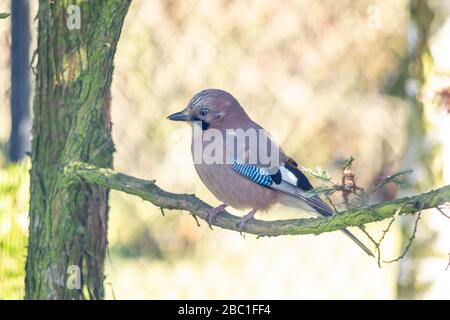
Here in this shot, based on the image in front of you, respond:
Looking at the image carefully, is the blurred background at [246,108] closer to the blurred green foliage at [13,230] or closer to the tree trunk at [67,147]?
the blurred green foliage at [13,230]

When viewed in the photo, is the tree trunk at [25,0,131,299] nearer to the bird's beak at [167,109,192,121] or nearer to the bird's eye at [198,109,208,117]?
the bird's beak at [167,109,192,121]

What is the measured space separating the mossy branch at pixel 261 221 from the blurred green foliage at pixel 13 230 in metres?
0.85

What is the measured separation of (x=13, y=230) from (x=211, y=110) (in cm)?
103

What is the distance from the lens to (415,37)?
4566 millimetres

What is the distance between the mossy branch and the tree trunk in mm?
176

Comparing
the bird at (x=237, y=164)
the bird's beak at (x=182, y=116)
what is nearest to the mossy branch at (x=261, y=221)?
the bird at (x=237, y=164)

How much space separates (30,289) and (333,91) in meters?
3.44

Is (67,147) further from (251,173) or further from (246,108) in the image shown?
(246,108)

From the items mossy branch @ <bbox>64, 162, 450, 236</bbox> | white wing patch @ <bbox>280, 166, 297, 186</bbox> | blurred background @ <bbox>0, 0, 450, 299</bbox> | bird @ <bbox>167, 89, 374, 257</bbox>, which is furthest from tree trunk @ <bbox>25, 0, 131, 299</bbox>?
blurred background @ <bbox>0, 0, 450, 299</bbox>

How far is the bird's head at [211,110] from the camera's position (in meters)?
4.18

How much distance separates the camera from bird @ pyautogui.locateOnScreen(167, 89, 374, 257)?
4109mm

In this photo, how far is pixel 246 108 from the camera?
245 inches

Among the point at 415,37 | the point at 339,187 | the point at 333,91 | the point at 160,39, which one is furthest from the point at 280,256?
the point at 339,187
